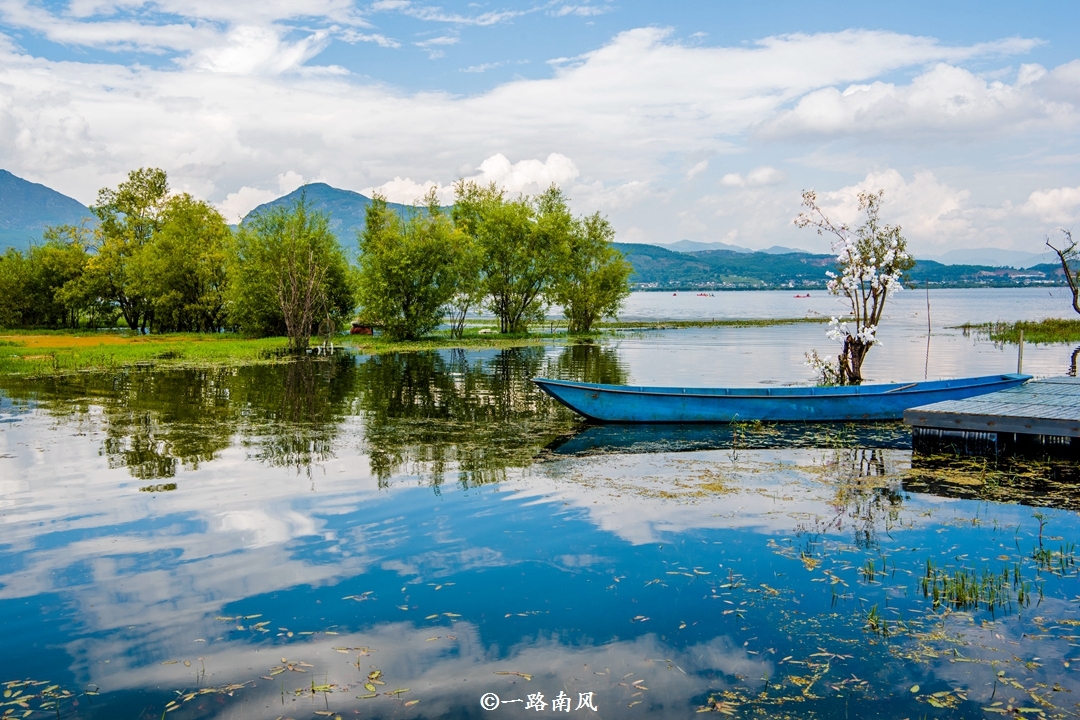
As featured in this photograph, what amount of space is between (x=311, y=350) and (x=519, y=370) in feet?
49.4

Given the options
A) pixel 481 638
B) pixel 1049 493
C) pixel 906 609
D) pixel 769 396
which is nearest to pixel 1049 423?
pixel 1049 493

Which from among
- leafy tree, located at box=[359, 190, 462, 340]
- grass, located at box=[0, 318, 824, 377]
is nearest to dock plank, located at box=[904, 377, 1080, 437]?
grass, located at box=[0, 318, 824, 377]

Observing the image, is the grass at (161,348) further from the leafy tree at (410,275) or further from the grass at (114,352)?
the leafy tree at (410,275)

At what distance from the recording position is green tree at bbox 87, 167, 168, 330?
190 ft

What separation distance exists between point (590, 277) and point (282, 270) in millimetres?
22271

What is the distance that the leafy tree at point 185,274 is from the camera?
181 ft

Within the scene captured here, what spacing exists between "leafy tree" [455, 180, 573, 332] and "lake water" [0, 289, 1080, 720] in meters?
39.1

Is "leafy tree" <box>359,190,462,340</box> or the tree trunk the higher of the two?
"leafy tree" <box>359,190,462,340</box>

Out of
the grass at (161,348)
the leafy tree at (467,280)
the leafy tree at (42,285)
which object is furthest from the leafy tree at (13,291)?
the leafy tree at (467,280)

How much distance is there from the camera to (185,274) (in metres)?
56.0

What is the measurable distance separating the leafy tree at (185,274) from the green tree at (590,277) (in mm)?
23855

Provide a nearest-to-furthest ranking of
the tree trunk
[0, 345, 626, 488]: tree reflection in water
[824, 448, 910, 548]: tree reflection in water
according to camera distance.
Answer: [824, 448, 910, 548]: tree reflection in water
[0, 345, 626, 488]: tree reflection in water
the tree trunk

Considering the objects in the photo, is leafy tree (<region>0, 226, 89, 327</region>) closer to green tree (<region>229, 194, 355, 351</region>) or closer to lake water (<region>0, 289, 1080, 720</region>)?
green tree (<region>229, 194, 355, 351</region>)

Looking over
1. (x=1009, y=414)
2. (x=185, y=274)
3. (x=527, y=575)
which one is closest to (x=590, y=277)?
(x=185, y=274)
